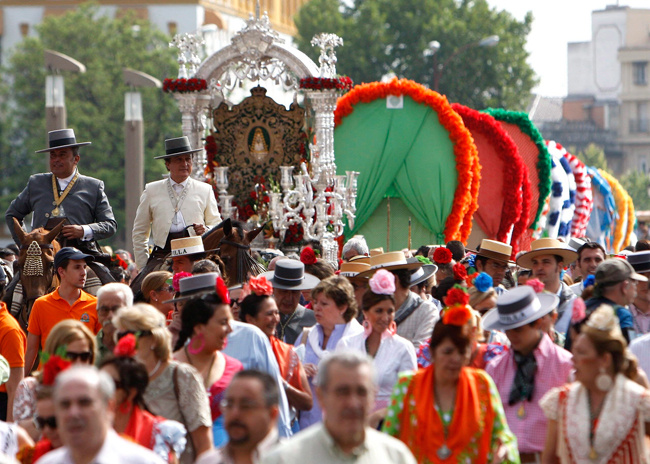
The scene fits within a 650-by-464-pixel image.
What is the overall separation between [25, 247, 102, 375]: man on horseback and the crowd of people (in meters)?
0.01

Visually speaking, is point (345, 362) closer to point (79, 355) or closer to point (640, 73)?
point (79, 355)

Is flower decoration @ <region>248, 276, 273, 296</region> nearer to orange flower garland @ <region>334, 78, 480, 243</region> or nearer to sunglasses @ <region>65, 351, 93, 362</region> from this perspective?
sunglasses @ <region>65, 351, 93, 362</region>

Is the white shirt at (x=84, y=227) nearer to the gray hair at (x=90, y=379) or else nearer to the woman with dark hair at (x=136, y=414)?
the woman with dark hair at (x=136, y=414)

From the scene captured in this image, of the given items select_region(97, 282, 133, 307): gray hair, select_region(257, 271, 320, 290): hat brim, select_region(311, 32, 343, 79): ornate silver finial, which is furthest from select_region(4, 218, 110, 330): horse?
select_region(311, 32, 343, 79): ornate silver finial

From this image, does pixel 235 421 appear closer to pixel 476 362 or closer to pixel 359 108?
pixel 476 362

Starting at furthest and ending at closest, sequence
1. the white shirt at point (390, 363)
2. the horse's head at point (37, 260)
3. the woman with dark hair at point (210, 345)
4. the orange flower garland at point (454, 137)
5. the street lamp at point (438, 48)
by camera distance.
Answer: the street lamp at point (438, 48)
the orange flower garland at point (454, 137)
the horse's head at point (37, 260)
the white shirt at point (390, 363)
the woman with dark hair at point (210, 345)

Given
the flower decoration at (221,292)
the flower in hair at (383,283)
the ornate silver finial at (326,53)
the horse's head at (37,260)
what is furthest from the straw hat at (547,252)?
the ornate silver finial at (326,53)

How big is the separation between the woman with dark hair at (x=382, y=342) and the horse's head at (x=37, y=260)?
3336mm

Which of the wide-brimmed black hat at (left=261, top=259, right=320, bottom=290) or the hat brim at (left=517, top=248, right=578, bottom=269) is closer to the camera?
the wide-brimmed black hat at (left=261, top=259, right=320, bottom=290)

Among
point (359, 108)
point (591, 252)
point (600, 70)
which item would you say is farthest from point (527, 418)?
point (600, 70)

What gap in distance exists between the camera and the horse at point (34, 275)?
10328 mm

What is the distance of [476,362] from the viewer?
24.1 feet

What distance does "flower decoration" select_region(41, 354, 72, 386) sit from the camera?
586cm

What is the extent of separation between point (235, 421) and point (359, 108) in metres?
17.9
